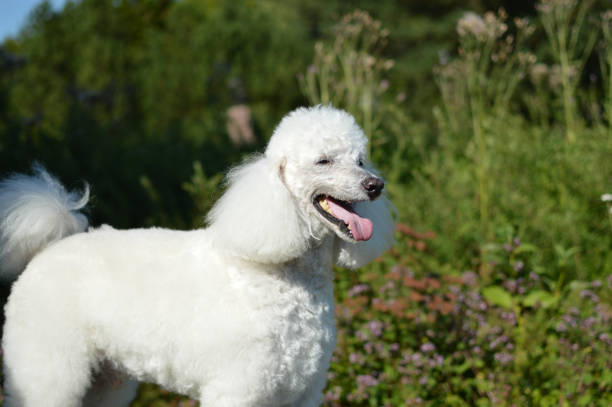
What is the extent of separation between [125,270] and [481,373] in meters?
1.98

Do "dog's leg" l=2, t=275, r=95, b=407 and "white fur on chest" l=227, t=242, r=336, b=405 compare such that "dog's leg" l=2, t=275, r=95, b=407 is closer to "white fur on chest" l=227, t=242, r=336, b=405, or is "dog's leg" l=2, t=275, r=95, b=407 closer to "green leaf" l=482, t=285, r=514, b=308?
"white fur on chest" l=227, t=242, r=336, b=405

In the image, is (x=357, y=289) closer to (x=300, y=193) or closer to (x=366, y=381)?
(x=366, y=381)

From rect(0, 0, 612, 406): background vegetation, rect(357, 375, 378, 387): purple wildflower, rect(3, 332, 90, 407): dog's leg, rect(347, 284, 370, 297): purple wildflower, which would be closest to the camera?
rect(3, 332, 90, 407): dog's leg

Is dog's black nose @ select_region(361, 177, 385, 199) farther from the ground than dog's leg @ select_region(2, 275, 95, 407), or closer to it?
farther from the ground

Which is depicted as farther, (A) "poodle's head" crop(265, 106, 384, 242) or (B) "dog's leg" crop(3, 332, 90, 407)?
(B) "dog's leg" crop(3, 332, 90, 407)

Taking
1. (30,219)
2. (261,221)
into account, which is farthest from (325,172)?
(30,219)

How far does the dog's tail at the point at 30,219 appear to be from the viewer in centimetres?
248

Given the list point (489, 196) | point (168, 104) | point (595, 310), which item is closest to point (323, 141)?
point (595, 310)

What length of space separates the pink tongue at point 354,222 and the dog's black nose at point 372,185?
0.33ft

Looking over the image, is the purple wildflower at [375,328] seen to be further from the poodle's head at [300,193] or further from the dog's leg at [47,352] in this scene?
the dog's leg at [47,352]

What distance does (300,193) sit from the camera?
2.26 meters

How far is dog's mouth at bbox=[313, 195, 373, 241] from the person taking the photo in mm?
2172

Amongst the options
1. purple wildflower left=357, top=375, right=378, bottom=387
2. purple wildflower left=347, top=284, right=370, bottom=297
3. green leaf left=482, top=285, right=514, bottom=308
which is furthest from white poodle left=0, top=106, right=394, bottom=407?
green leaf left=482, top=285, right=514, bottom=308

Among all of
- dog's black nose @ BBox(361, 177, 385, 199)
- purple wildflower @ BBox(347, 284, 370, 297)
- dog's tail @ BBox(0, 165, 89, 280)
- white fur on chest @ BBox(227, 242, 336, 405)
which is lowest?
purple wildflower @ BBox(347, 284, 370, 297)
